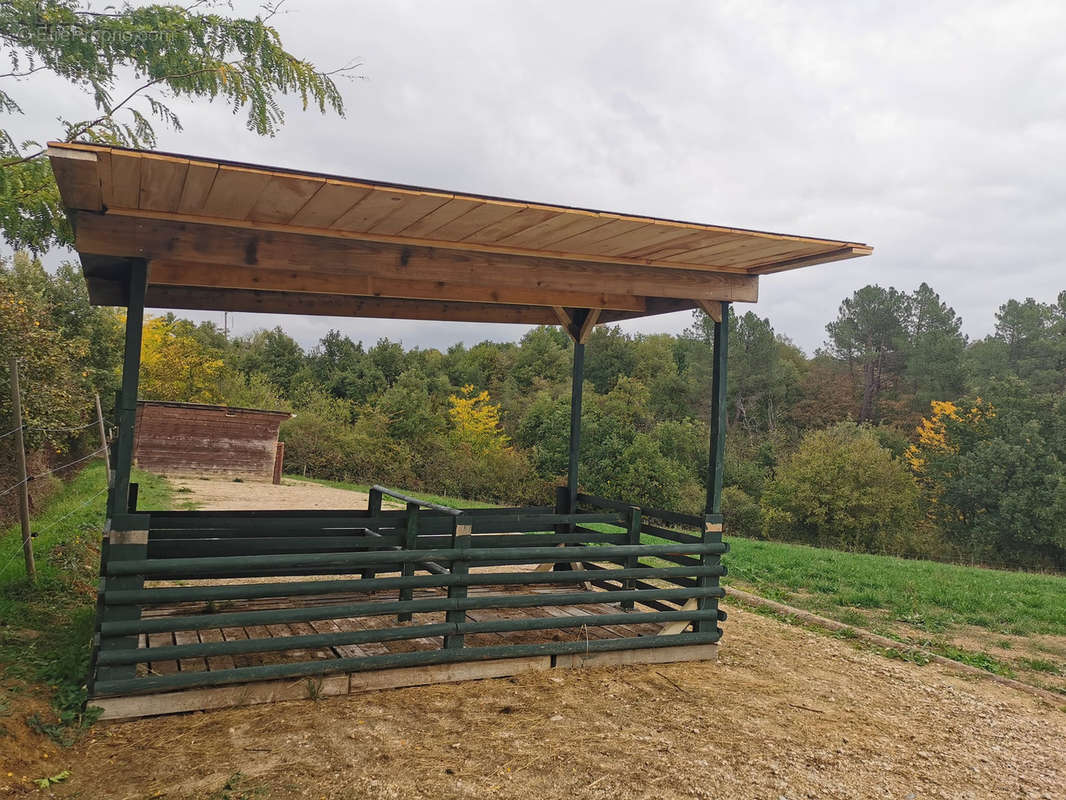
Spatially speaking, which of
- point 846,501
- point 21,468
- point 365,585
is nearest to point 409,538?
point 365,585

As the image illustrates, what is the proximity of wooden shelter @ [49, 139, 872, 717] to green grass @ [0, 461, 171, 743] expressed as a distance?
31 cm

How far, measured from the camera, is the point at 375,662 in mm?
4391

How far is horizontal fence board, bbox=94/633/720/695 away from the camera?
3881mm

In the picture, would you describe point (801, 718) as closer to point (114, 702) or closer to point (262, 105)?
point (114, 702)

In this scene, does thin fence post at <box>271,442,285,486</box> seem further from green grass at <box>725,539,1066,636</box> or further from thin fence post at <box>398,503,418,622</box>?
thin fence post at <box>398,503,418,622</box>

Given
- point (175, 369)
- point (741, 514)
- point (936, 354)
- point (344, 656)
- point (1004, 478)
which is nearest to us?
point (344, 656)

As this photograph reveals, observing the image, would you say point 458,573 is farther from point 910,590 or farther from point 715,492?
point 910,590

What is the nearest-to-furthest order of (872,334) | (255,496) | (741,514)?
1. (255,496)
2. (741,514)
3. (872,334)

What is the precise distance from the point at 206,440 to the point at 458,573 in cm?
1844

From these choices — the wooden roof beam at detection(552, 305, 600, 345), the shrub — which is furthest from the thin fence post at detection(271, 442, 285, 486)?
the shrub

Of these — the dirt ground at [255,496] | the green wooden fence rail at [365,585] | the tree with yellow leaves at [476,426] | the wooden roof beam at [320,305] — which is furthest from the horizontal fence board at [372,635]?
the tree with yellow leaves at [476,426]

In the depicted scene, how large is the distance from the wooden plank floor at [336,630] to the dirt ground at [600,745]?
0.41 m

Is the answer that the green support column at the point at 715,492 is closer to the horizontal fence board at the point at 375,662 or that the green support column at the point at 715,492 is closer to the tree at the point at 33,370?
the horizontal fence board at the point at 375,662

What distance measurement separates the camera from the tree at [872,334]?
48.3m
